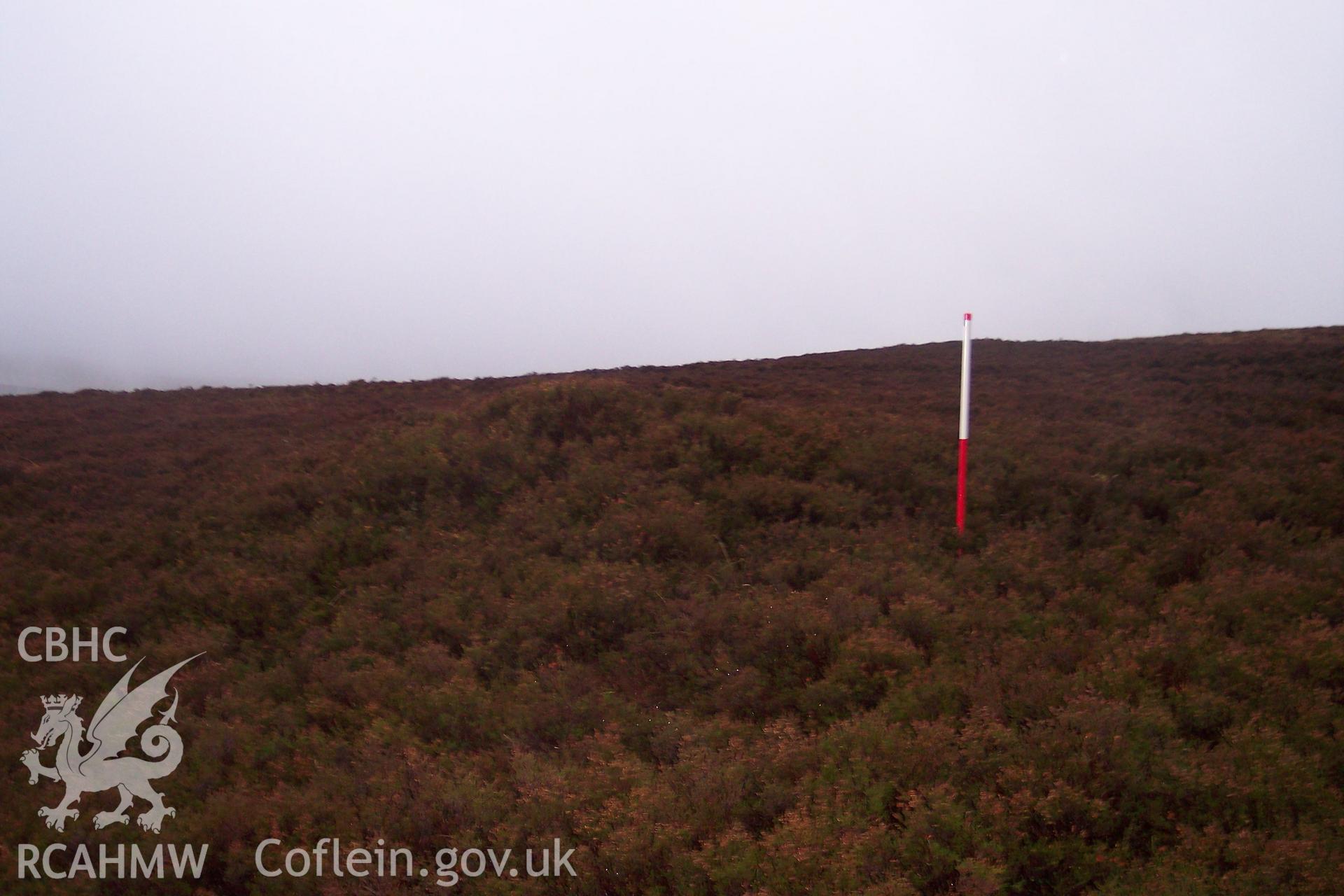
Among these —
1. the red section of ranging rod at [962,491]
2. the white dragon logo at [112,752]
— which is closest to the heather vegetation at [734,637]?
the white dragon logo at [112,752]

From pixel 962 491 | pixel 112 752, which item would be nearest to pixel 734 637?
pixel 962 491

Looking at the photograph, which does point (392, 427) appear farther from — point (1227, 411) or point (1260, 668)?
point (1227, 411)

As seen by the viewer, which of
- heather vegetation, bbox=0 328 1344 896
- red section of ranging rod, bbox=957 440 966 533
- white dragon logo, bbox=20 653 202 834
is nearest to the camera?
heather vegetation, bbox=0 328 1344 896

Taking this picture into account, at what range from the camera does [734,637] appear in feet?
19.2

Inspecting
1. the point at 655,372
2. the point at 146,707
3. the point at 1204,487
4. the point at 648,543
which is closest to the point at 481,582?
the point at 648,543

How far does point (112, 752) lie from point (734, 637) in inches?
171

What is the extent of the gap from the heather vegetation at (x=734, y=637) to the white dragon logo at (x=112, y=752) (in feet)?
0.42

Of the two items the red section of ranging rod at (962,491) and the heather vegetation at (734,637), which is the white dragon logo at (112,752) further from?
the red section of ranging rod at (962,491)

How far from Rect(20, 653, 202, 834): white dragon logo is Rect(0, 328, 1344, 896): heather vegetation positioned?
128 millimetres

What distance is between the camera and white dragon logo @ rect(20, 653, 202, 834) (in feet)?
14.9

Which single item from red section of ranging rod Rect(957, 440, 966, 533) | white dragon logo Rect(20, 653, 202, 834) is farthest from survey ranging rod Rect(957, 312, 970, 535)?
white dragon logo Rect(20, 653, 202, 834)

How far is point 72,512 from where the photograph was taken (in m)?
10.1

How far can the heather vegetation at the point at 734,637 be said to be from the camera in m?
3.57

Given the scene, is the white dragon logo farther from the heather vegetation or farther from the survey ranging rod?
the survey ranging rod
